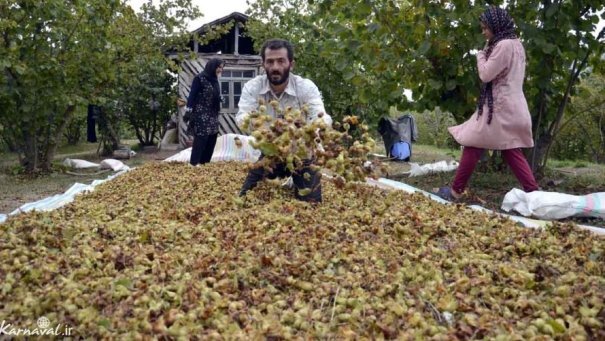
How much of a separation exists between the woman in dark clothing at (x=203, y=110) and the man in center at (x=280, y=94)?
3338mm

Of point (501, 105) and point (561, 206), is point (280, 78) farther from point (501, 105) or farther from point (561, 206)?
point (561, 206)

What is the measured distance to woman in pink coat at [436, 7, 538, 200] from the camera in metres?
4.45

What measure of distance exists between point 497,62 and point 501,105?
14.2 inches

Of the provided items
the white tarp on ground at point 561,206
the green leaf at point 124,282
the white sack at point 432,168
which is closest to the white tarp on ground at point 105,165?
the white sack at point 432,168

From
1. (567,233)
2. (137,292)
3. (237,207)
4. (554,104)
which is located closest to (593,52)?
(554,104)

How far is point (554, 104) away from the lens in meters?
5.80

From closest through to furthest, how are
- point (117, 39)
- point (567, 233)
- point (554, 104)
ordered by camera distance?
point (567, 233) → point (554, 104) → point (117, 39)

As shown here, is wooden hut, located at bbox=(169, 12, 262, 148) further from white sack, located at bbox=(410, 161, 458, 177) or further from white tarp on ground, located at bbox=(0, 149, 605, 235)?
white sack, located at bbox=(410, 161, 458, 177)

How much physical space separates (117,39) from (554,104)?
5744 millimetres

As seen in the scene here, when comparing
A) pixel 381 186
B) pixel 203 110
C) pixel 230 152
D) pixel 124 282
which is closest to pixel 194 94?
pixel 203 110

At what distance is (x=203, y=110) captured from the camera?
7520 mm

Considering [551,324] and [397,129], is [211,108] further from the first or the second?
[551,324]

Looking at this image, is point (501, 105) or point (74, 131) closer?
point (501, 105)

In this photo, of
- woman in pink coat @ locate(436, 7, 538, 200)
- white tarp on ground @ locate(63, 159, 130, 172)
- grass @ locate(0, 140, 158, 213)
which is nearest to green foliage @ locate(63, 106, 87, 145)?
white tarp on ground @ locate(63, 159, 130, 172)
